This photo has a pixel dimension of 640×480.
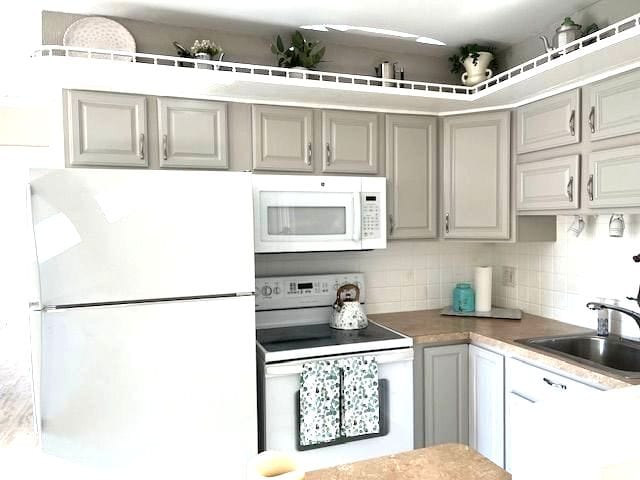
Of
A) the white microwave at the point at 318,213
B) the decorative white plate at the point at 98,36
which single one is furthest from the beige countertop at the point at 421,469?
the decorative white plate at the point at 98,36

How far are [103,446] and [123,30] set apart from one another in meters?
1.77

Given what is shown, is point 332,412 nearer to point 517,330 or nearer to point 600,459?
point 517,330

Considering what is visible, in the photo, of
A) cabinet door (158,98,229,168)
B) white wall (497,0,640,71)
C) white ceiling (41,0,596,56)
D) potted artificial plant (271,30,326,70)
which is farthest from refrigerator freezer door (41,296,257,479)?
white wall (497,0,640,71)

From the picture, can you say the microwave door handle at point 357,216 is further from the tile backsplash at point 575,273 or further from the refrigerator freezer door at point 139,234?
the tile backsplash at point 575,273

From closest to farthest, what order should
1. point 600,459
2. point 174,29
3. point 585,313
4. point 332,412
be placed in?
1. point 600,459
2. point 332,412
3. point 174,29
4. point 585,313

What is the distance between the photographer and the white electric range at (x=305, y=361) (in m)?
2.16

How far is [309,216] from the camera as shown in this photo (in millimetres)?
2430

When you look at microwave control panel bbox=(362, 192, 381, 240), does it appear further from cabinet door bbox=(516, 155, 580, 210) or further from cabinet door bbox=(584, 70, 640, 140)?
cabinet door bbox=(584, 70, 640, 140)

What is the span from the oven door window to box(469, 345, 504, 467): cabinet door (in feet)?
2.82

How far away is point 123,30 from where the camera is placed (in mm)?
2240

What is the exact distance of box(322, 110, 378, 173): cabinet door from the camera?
2.54 metres

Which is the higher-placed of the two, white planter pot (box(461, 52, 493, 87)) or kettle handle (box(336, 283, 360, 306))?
white planter pot (box(461, 52, 493, 87))

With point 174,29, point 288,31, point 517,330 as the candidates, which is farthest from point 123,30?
point 517,330

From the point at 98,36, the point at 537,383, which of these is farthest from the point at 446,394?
the point at 98,36
